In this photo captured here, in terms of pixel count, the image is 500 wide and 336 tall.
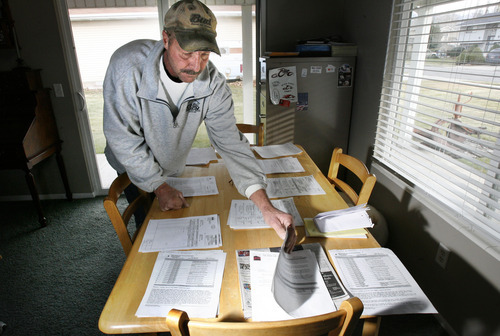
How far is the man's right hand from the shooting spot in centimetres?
129

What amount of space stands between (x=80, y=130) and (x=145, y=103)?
2.09 metres

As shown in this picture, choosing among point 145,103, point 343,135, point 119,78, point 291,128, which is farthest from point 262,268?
point 343,135

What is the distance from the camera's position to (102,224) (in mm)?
2689

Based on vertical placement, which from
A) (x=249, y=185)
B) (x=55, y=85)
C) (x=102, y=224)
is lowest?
(x=102, y=224)

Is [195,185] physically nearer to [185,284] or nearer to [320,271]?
[185,284]

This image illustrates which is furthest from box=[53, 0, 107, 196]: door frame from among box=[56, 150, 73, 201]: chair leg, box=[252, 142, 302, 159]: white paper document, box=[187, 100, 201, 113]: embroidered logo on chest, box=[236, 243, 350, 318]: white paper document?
box=[236, 243, 350, 318]: white paper document

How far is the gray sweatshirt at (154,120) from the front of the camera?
4.00 feet

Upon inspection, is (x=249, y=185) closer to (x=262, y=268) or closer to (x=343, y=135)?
(x=262, y=268)

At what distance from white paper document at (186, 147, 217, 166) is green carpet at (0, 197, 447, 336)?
3.18 feet

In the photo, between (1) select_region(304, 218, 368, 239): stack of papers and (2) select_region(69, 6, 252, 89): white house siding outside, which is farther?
(2) select_region(69, 6, 252, 89): white house siding outside

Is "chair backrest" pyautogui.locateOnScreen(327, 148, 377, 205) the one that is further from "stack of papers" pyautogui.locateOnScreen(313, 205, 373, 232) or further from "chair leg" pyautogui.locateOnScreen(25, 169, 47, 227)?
"chair leg" pyautogui.locateOnScreen(25, 169, 47, 227)

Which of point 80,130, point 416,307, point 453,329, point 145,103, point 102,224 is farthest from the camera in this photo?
point 80,130

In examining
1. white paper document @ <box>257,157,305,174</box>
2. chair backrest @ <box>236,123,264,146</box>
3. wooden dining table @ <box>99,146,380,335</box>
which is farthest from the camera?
chair backrest @ <box>236,123,264,146</box>

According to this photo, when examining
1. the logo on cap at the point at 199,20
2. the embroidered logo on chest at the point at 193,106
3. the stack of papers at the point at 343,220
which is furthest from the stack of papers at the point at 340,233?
the logo on cap at the point at 199,20
